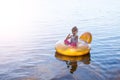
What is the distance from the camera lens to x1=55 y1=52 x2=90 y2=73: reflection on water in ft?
35.2

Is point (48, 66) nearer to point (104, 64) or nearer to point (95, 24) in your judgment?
point (104, 64)

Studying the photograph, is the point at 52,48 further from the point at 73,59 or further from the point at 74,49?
the point at 73,59

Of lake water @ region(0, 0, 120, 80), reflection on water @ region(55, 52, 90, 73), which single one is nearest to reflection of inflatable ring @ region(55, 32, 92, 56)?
reflection on water @ region(55, 52, 90, 73)

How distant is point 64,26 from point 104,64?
9291 mm

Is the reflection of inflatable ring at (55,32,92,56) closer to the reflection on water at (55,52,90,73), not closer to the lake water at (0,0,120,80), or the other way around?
the reflection on water at (55,52,90,73)

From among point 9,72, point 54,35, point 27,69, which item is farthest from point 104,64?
point 54,35

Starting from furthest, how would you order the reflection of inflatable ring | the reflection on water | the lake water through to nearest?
the reflection of inflatable ring
the reflection on water
the lake water

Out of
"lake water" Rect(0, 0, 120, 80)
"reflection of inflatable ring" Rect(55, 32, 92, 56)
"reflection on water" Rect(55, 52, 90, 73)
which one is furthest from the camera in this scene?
"reflection of inflatable ring" Rect(55, 32, 92, 56)

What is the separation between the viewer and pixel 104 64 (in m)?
10.7

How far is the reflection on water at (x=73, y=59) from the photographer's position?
35.2 ft

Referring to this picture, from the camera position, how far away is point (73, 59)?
38.4ft

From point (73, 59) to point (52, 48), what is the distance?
2134 millimetres

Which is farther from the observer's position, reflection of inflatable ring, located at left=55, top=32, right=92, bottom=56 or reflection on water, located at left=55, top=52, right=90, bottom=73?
reflection of inflatable ring, located at left=55, top=32, right=92, bottom=56

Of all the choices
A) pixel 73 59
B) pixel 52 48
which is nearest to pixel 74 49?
pixel 73 59
